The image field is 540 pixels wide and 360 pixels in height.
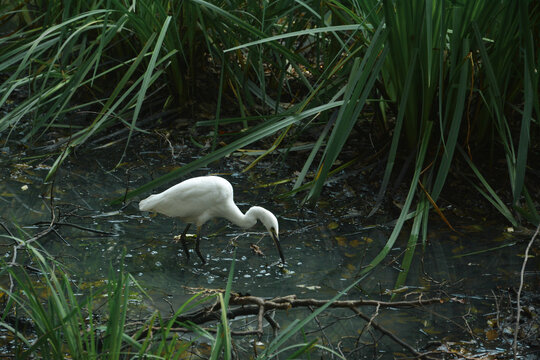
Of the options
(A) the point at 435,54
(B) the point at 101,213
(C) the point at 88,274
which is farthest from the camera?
(B) the point at 101,213

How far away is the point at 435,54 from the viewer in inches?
136

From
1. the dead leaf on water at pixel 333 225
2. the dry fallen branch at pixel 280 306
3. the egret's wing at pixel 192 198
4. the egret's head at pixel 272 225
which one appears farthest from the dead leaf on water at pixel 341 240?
the dry fallen branch at pixel 280 306

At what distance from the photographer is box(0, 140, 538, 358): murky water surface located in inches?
113

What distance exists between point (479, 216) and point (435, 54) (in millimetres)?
915

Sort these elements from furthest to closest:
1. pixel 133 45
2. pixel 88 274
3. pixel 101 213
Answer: pixel 133 45, pixel 101 213, pixel 88 274

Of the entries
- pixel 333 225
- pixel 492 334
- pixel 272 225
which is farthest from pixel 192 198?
pixel 492 334

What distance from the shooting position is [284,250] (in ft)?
11.3

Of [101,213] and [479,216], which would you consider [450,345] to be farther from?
[101,213]

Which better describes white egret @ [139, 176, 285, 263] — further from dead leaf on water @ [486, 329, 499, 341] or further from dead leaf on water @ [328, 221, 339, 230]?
dead leaf on water @ [486, 329, 499, 341]

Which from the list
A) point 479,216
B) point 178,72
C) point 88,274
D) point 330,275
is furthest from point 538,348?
point 178,72

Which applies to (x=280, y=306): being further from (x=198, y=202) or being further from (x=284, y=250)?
(x=198, y=202)

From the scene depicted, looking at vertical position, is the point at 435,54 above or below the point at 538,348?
above

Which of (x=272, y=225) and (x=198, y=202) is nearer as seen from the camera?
(x=272, y=225)

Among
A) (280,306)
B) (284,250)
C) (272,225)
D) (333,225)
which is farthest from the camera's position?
(333,225)
